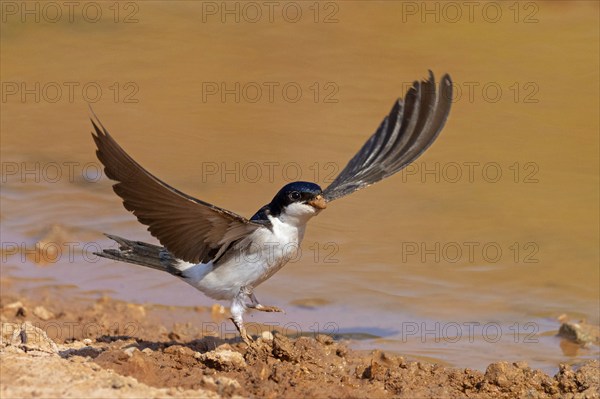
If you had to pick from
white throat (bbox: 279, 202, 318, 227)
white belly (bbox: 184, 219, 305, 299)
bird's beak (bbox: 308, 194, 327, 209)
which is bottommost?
white belly (bbox: 184, 219, 305, 299)

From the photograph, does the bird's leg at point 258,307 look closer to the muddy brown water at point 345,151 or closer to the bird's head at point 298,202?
the bird's head at point 298,202

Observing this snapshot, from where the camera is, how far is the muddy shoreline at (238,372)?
17.0 feet

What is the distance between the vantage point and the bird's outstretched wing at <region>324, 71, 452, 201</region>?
22.9ft

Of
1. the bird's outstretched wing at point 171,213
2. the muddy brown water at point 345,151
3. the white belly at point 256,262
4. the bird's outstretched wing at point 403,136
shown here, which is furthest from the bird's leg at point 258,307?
the muddy brown water at point 345,151

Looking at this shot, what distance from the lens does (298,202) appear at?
640cm

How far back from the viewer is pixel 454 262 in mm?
9078

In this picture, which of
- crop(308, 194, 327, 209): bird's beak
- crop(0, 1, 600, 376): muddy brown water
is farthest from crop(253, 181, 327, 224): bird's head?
crop(0, 1, 600, 376): muddy brown water

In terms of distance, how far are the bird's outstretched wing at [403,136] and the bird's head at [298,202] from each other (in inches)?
17.0

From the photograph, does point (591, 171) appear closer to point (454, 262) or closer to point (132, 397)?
point (454, 262)

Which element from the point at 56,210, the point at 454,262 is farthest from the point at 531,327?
the point at 56,210

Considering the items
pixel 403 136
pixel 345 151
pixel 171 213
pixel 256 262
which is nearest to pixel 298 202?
pixel 256 262

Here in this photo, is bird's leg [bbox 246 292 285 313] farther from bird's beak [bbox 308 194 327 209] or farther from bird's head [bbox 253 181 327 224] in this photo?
bird's beak [bbox 308 194 327 209]

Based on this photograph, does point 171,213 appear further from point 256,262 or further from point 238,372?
point 238,372

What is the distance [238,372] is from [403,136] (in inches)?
87.3
